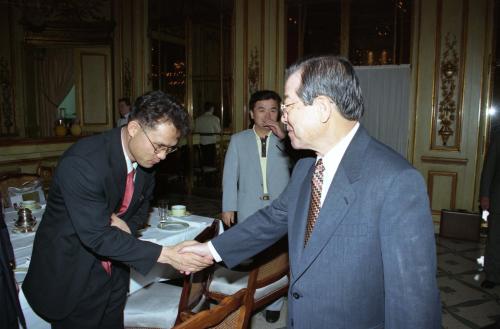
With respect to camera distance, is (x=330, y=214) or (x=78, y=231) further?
(x=78, y=231)

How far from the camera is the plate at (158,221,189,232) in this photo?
2.88 metres

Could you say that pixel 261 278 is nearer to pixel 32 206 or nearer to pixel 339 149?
pixel 339 149

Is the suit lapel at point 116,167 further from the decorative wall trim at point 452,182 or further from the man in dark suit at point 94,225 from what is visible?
the decorative wall trim at point 452,182

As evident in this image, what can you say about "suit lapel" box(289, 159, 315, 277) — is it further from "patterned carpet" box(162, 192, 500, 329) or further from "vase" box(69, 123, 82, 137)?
"vase" box(69, 123, 82, 137)

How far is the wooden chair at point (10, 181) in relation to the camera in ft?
11.2

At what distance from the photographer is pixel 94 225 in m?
1.63

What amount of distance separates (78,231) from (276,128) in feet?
6.42

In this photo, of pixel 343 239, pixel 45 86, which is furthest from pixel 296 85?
pixel 45 86

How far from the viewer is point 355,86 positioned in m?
1.33

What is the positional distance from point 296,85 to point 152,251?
987 mm

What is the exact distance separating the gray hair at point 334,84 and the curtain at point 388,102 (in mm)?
5246

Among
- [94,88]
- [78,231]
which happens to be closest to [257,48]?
[94,88]

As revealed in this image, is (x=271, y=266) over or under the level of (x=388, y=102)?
under

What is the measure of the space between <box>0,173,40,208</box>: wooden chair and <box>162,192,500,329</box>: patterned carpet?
7.58 feet
